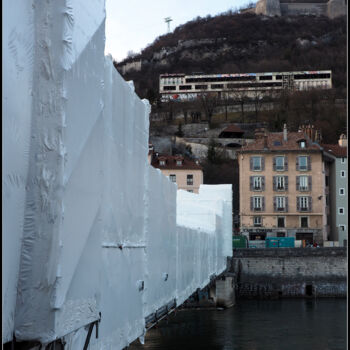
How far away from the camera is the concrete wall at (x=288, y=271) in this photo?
50.2m

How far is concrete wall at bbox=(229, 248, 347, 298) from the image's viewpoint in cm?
5016

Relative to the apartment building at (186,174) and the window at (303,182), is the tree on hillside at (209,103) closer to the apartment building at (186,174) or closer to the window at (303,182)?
the apartment building at (186,174)

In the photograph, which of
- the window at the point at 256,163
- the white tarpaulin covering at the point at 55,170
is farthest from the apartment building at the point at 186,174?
the white tarpaulin covering at the point at 55,170

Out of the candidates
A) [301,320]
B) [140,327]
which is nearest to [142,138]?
[140,327]

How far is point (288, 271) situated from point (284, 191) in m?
11.8

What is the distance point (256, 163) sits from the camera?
61.5 metres

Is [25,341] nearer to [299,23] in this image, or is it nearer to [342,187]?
[342,187]

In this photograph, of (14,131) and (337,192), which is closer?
(14,131)

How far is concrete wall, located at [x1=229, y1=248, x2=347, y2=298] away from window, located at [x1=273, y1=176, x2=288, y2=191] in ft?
36.1

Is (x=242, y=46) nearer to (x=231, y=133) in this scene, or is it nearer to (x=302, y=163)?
(x=231, y=133)

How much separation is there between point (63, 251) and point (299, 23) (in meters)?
191

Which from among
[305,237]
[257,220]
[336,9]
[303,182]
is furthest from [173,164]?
[336,9]

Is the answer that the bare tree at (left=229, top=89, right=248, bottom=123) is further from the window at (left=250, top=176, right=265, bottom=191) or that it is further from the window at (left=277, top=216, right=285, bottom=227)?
the window at (left=277, top=216, right=285, bottom=227)

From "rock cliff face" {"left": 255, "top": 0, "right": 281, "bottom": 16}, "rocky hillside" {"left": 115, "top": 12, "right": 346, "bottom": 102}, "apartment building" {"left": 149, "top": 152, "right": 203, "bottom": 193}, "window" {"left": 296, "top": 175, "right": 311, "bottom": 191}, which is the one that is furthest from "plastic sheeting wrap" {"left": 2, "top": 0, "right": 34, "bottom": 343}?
"rock cliff face" {"left": 255, "top": 0, "right": 281, "bottom": 16}
